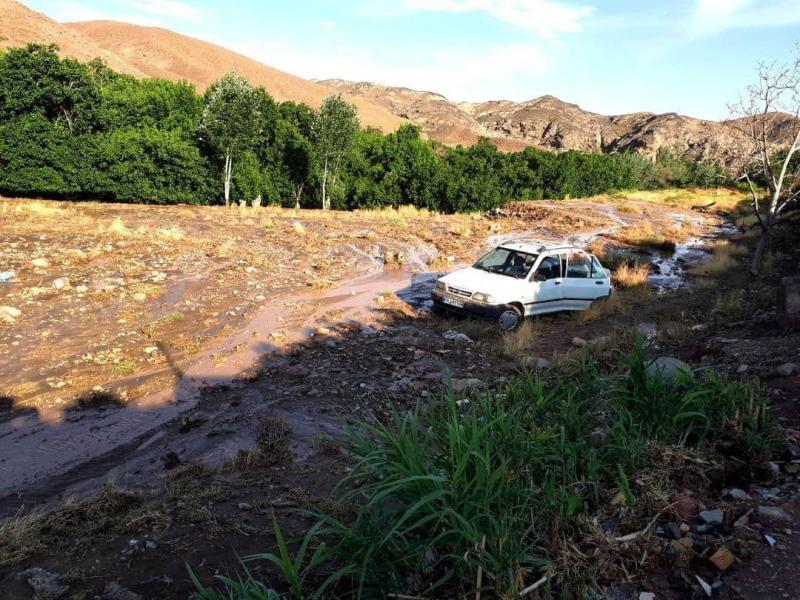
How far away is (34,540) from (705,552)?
436 centimetres

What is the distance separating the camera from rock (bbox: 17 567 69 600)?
3264mm

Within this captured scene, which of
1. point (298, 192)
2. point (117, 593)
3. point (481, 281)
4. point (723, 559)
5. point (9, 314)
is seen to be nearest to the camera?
point (723, 559)

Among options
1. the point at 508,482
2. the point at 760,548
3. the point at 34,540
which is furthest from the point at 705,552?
the point at 34,540

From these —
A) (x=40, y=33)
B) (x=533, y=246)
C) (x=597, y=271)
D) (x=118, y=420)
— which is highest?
(x=40, y=33)

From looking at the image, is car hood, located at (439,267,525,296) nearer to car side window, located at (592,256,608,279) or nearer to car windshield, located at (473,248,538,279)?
car windshield, located at (473,248,538,279)

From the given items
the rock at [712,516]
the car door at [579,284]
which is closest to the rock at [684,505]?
the rock at [712,516]

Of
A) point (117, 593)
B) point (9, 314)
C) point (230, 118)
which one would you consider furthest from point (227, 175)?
point (117, 593)

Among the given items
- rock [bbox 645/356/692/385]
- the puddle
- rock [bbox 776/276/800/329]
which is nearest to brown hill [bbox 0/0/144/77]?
the puddle

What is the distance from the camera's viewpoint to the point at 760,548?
291 centimetres

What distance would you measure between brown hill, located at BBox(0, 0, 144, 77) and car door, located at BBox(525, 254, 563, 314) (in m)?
56.9

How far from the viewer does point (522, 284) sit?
35.8 feet

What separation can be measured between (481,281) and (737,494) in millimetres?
7754

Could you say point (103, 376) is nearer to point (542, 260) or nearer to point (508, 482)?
point (508, 482)

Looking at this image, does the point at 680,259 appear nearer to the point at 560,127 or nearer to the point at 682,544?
the point at 682,544
